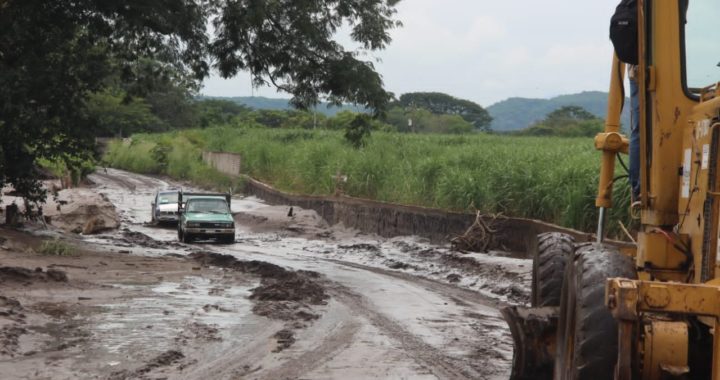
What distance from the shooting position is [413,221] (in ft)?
101

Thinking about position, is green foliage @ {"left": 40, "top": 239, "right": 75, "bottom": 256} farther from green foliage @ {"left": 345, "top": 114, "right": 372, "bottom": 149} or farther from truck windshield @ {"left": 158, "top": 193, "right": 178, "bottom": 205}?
truck windshield @ {"left": 158, "top": 193, "right": 178, "bottom": 205}

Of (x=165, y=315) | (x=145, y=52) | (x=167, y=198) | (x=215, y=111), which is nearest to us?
(x=165, y=315)

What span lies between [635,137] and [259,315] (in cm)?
873

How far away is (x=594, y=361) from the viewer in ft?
18.1

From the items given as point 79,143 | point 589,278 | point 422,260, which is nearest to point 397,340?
point 589,278

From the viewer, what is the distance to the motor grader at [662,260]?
5285 mm

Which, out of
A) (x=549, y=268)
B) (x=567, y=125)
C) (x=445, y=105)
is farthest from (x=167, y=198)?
(x=445, y=105)

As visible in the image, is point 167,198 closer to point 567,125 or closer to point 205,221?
point 205,221

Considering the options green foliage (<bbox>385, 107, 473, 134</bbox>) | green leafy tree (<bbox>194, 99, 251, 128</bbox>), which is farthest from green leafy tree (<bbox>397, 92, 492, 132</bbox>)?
green leafy tree (<bbox>194, 99, 251, 128</bbox>)

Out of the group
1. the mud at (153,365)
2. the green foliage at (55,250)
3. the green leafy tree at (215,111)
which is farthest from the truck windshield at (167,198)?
the green leafy tree at (215,111)

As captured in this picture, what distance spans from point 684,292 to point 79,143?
21.3 meters

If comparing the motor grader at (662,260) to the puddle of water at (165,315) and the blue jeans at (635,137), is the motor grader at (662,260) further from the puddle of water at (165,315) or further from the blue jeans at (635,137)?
the puddle of water at (165,315)

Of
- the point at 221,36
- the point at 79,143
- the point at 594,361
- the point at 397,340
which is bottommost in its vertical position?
the point at 397,340

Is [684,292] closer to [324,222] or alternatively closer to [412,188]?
[412,188]
